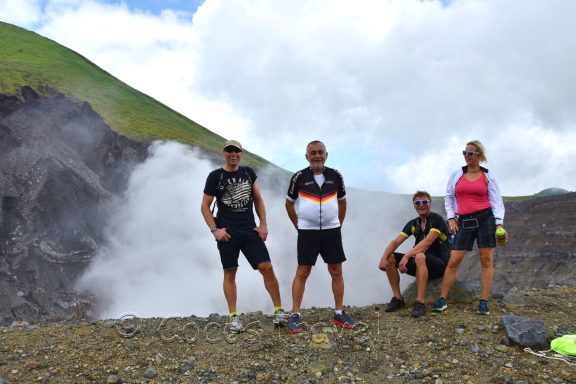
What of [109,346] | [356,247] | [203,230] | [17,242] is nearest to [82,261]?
[17,242]

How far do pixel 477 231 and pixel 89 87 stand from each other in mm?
51788


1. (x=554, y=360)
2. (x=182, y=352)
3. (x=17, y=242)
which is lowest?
(x=554, y=360)

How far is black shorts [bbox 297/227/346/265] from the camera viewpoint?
20.4 ft

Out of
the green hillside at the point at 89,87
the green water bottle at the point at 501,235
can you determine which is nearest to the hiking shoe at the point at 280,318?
the green water bottle at the point at 501,235

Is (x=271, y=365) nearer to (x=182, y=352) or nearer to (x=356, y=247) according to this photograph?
(x=182, y=352)

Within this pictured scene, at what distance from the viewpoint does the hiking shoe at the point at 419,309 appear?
262 inches

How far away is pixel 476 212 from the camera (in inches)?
258

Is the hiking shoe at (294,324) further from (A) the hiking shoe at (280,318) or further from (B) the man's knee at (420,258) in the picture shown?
(B) the man's knee at (420,258)

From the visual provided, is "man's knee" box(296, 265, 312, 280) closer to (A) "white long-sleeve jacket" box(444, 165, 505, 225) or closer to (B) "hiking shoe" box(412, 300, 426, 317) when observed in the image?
(B) "hiking shoe" box(412, 300, 426, 317)

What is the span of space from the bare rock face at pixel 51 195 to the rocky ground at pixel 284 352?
881 inches

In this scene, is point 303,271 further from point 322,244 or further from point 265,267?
point 265,267

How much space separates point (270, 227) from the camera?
126ft

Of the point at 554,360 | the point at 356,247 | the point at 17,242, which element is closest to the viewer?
the point at 554,360

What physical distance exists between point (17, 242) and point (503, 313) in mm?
31176
